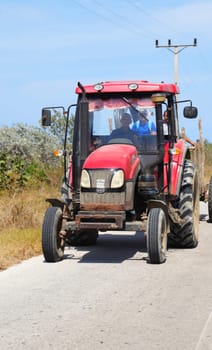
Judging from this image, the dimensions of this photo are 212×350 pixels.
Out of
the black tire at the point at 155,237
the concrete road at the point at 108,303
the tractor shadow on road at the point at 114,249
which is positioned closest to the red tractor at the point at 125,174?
the black tire at the point at 155,237

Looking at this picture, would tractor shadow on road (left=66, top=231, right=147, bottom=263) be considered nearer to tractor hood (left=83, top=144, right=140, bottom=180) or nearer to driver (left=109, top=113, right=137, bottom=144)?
tractor hood (left=83, top=144, right=140, bottom=180)

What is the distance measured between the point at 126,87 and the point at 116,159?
1455 mm

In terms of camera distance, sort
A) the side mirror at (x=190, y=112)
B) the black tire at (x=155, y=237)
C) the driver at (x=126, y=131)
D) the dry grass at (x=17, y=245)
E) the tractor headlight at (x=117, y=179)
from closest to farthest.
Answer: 1. the black tire at (x=155, y=237)
2. the tractor headlight at (x=117, y=179)
3. the dry grass at (x=17, y=245)
4. the driver at (x=126, y=131)
5. the side mirror at (x=190, y=112)

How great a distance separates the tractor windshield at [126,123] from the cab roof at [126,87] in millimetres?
154

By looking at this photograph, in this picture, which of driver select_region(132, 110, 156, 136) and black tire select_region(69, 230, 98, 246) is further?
black tire select_region(69, 230, 98, 246)

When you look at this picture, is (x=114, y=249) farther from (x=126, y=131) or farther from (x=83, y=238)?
(x=126, y=131)

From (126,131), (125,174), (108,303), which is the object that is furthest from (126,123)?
(108,303)

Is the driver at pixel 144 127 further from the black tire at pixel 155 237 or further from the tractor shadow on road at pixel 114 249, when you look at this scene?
the tractor shadow on road at pixel 114 249

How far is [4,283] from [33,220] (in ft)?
16.5

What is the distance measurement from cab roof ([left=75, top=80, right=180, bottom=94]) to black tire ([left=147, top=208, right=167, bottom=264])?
1.99 metres

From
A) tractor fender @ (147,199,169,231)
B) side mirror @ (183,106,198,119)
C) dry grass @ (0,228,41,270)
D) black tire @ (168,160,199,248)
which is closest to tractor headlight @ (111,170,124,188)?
tractor fender @ (147,199,169,231)

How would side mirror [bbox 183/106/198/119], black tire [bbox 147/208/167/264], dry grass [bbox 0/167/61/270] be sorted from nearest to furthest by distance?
black tire [bbox 147/208/167/264]
dry grass [bbox 0/167/61/270]
side mirror [bbox 183/106/198/119]

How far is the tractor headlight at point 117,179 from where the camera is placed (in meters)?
10.0

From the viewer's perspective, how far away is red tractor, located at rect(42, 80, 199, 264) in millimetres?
10055
